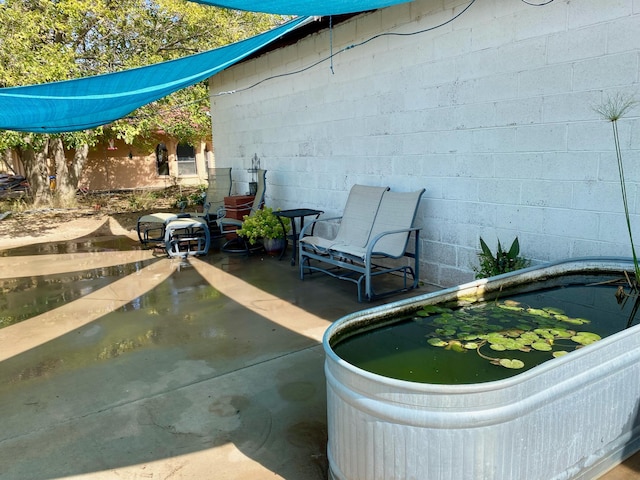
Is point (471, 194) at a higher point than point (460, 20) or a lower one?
lower

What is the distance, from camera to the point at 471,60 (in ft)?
14.0

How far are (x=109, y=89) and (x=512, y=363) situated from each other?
3784 millimetres

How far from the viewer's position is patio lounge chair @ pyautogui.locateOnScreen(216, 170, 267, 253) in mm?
6909

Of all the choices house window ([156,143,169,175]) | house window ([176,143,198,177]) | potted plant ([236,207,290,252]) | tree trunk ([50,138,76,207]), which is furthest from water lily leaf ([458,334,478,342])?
house window ([156,143,169,175])

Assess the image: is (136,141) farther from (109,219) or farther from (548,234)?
(548,234)

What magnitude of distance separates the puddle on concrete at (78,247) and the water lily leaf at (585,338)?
6409mm

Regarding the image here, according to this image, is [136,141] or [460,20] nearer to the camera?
[460,20]

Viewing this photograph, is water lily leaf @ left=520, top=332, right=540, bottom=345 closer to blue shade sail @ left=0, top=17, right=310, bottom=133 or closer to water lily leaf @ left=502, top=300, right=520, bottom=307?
water lily leaf @ left=502, top=300, right=520, bottom=307

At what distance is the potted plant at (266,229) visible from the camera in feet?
20.8

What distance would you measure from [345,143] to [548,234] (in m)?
2.78

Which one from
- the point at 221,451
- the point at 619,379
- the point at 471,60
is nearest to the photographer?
the point at 619,379

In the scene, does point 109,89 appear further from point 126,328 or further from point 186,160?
point 186,160

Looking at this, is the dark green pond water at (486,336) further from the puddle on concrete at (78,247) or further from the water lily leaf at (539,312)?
the puddle on concrete at (78,247)

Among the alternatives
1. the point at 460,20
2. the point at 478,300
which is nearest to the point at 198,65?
the point at 460,20
